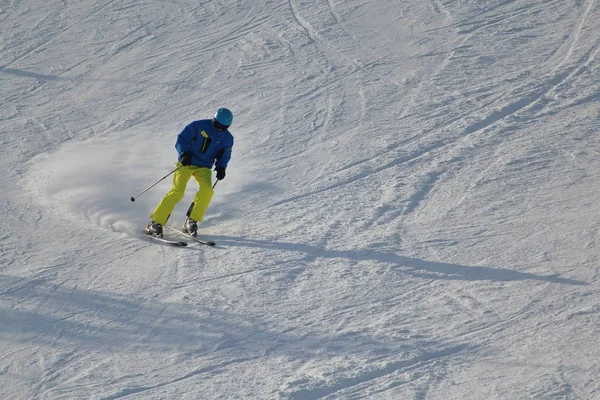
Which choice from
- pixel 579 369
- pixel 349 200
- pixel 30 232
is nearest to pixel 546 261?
pixel 579 369

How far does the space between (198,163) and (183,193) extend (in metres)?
0.37

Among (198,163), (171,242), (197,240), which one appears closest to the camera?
(171,242)

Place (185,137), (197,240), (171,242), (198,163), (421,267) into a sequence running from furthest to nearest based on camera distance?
1. (198,163)
2. (185,137)
3. (197,240)
4. (171,242)
5. (421,267)

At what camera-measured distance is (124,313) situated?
6.20m

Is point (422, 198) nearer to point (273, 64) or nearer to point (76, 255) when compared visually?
point (76, 255)

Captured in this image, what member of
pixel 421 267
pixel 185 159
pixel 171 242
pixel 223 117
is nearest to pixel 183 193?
pixel 185 159

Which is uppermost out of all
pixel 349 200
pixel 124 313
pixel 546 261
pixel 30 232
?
pixel 30 232

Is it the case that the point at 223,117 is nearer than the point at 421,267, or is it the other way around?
the point at 421,267

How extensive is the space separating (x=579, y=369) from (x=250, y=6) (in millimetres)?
10984

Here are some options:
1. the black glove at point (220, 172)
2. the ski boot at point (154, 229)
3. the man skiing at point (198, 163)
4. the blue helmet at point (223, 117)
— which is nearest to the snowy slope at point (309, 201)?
the ski boot at point (154, 229)

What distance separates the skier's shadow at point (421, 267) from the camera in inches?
255

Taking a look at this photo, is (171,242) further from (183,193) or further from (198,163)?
(198,163)

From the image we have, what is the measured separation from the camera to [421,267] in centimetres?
677

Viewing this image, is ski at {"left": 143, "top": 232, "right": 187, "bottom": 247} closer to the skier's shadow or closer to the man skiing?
the man skiing
